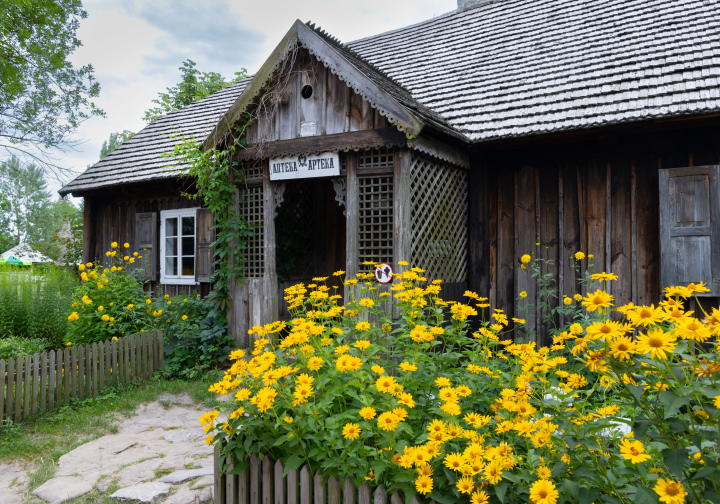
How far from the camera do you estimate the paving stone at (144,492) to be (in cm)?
336

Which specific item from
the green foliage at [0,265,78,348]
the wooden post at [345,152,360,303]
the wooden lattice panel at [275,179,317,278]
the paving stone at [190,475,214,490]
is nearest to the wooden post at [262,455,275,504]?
the paving stone at [190,475,214,490]

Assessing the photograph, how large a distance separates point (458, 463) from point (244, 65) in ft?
58.2

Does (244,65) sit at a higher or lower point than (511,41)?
higher

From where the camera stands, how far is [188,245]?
9.32m

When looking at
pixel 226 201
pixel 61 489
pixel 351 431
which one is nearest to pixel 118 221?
pixel 226 201

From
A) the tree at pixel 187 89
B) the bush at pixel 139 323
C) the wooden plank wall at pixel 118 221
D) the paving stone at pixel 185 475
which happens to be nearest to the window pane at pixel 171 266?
the wooden plank wall at pixel 118 221

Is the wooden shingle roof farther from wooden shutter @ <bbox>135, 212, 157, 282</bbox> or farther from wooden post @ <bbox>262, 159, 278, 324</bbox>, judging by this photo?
wooden post @ <bbox>262, 159, 278, 324</bbox>

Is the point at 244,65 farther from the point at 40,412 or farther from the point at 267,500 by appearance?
the point at 267,500

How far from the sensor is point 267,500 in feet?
8.25

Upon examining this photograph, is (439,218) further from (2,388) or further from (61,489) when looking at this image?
(2,388)

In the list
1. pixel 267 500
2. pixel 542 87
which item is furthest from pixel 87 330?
pixel 542 87

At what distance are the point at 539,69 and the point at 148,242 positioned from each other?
7.65 metres

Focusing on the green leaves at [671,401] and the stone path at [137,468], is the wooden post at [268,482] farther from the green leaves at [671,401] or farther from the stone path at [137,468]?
the green leaves at [671,401]

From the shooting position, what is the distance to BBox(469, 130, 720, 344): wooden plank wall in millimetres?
5844
